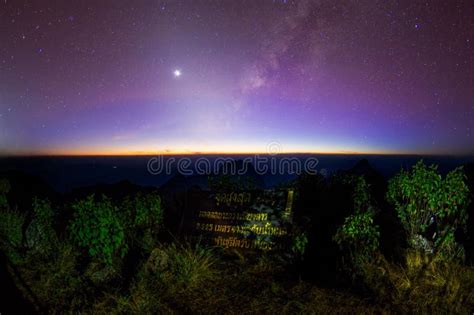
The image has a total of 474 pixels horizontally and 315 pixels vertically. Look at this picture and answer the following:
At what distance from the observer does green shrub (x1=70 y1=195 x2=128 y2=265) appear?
21.2 ft

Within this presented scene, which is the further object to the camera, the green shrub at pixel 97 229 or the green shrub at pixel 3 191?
the green shrub at pixel 3 191

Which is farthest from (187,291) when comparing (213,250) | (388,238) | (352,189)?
(388,238)

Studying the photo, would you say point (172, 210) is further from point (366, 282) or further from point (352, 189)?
point (366, 282)

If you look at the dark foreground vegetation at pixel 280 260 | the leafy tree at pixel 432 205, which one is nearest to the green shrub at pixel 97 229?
the dark foreground vegetation at pixel 280 260

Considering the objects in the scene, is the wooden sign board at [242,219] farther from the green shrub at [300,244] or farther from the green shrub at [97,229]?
the green shrub at [97,229]

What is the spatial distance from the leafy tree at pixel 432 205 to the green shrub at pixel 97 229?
21.3ft

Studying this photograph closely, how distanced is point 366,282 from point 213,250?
336 centimetres

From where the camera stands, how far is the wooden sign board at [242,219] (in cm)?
710

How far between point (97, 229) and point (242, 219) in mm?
3240

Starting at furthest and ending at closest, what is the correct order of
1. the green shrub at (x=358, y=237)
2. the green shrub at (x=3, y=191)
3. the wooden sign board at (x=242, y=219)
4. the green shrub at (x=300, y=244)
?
1. the green shrub at (x=3, y=191)
2. the wooden sign board at (x=242, y=219)
3. the green shrub at (x=300, y=244)
4. the green shrub at (x=358, y=237)

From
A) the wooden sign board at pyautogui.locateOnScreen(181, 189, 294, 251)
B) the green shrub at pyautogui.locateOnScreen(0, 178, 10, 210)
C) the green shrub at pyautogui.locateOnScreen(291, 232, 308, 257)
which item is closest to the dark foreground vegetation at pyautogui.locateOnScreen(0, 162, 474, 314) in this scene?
the green shrub at pyautogui.locateOnScreen(291, 232, 308, 257)

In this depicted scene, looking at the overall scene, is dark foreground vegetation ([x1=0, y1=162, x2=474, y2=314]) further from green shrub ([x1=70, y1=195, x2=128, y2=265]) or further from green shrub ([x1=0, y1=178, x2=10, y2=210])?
green shrub ([x1=0, y1=178, x2=10, y2=210])

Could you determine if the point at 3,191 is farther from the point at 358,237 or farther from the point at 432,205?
the point at 432,205

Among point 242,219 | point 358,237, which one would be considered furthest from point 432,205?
point 242,219
